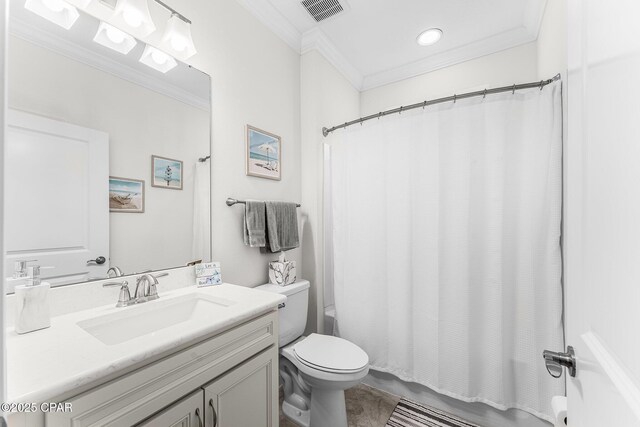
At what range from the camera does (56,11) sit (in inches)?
40.5

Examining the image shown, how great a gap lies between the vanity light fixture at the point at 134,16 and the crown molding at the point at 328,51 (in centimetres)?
118

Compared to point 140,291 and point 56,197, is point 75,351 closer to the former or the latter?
point 140,291

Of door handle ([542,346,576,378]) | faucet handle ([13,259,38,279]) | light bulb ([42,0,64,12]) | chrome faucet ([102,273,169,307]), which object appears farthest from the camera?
chrome faucet ([102,273,169,307])

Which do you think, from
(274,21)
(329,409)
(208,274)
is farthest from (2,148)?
(274,21)

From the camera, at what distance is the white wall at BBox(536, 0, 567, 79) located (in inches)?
50.7

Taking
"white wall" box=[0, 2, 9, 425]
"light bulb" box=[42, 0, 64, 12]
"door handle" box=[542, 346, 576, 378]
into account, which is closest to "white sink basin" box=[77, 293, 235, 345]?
"white wall" box=[0, 2, 9, 425]

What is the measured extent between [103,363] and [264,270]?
3.89 ft

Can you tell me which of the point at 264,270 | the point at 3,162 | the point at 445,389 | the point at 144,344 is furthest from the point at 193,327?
the point at 445,389

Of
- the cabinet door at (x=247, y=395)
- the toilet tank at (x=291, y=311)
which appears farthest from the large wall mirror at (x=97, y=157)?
the cabinet door at (x=247, y=395)

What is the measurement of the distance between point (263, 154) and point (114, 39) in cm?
90

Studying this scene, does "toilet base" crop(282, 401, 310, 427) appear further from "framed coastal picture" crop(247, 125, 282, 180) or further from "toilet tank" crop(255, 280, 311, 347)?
"framed coastal picture" crop(247, 125, 282, 180)

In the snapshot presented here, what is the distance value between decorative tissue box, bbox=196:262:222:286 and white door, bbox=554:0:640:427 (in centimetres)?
138

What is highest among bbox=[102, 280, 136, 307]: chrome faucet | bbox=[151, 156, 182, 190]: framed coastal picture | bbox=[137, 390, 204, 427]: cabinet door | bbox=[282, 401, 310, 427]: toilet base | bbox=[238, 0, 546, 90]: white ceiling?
bbox=[238, 0, 546, 90]: white ceiling

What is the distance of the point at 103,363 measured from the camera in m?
0.66
